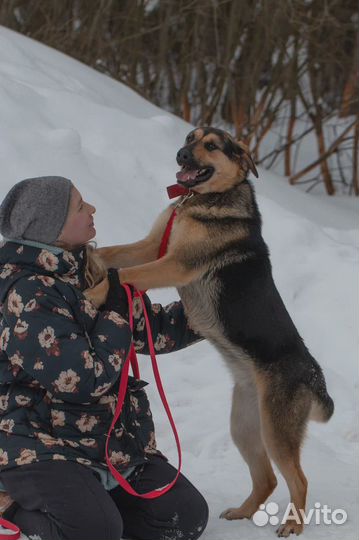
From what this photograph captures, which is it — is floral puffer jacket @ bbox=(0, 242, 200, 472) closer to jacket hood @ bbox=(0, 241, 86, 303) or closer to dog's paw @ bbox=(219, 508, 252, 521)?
jacket hood @ bbox=(0, 241, 86, 303)

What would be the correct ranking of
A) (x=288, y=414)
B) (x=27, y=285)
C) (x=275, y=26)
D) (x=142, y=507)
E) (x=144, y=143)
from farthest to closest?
(x=275, y=26) < (x=144, y=143) < (x=288, y=414) < (x=142, y=507) < (x=27, y=285)

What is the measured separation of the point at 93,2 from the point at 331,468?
7108 mm

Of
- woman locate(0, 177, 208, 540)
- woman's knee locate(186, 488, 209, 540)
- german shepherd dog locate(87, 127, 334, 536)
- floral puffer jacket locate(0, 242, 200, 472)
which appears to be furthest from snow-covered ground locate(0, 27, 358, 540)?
floral puffer jacket locate(0, 242, 200, 472)

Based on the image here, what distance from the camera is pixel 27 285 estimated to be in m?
2.98

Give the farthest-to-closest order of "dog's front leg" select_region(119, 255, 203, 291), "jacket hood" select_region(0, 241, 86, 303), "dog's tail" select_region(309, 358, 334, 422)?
"dog's tail" select_region(309, 358, 334, 422)
"dog's front leg" select_region(119, 255, 203, 291)
"jacket hood" select_region(0, 241, 86, 303)

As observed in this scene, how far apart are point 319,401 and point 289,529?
1.80ft

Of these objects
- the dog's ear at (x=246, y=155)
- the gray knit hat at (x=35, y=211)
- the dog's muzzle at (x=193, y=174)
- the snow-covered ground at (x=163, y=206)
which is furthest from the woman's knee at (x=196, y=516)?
the dog's ear at (x=246, y=155)

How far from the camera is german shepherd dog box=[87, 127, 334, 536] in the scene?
3.49 metres

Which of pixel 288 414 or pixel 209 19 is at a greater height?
pixel 209 19

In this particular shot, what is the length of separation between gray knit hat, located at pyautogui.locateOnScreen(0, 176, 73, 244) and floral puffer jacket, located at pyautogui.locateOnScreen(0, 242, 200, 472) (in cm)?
5

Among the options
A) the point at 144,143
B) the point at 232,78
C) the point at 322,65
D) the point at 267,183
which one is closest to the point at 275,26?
the point at 232,78

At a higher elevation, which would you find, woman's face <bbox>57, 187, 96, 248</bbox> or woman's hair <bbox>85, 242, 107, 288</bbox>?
woman's face <bbox>57, 187, 96, 248</bbox>

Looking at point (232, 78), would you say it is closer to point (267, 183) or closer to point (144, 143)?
point (267, 183)

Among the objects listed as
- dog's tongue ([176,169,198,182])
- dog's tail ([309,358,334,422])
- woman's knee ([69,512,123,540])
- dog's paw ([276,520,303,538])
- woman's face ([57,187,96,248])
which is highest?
dog's tongue ([176,169,198,182])
